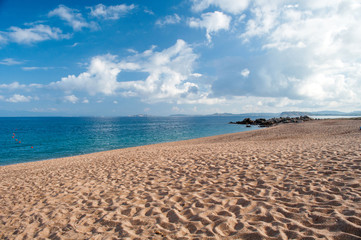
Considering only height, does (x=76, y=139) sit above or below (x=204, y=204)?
below

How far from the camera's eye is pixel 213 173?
6914 mm

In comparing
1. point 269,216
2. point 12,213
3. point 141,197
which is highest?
point 269,216

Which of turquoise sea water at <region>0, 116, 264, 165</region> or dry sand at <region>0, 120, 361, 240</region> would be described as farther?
turquoise sea water at <region>0, 116, 264, 165</region>

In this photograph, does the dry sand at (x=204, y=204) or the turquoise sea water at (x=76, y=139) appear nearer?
the dry sand at (x=204, y=204)

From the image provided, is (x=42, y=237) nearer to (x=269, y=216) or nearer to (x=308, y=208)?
(x=269, y=216)

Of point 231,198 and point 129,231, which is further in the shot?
point 231,198

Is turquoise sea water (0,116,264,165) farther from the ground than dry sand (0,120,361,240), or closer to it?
closer to it

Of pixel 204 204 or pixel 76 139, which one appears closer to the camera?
pixel 204 204

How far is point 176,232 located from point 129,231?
3.21 ft

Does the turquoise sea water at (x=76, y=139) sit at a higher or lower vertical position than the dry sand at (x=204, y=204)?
lower

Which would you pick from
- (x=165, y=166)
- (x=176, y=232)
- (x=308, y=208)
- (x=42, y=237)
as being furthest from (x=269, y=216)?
(x=165, y=166)

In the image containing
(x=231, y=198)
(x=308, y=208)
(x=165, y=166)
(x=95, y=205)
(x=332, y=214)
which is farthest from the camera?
(x=165, y=166)

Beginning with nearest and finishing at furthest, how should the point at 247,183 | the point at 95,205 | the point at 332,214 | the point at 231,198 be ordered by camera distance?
the point at 332,214 < the point at 231,198 < the point at 95,205 < the point at 247,183

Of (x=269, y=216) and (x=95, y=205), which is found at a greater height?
(x=269, y=216)
